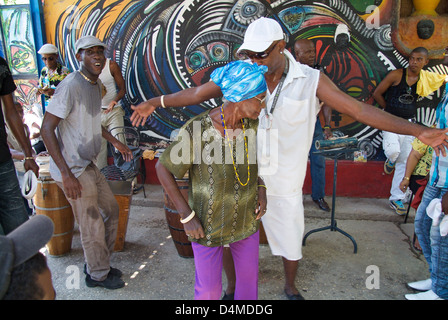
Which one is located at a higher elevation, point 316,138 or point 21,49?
point 21,49

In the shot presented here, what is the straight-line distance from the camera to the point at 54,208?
3.96 meters

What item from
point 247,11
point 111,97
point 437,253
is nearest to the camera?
point 437,253

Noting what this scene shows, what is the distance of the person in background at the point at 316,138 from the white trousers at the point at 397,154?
32.6 inches

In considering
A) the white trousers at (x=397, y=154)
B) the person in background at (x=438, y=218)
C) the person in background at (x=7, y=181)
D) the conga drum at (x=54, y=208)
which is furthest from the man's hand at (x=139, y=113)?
the white trousers at (x=397, y=154)

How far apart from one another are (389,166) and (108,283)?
13.6ft

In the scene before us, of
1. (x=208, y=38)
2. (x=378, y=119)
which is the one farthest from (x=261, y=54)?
(x=208, y=38)

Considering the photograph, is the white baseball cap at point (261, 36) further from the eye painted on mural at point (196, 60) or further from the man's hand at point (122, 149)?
the eye painted on mural at point (196, 60)

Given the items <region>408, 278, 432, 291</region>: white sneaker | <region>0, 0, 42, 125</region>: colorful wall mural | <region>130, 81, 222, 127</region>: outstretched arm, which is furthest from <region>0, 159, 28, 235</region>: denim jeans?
<region>0, 0, 42, 125</region>: colorful wall mural

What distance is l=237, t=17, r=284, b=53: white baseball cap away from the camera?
105 inches

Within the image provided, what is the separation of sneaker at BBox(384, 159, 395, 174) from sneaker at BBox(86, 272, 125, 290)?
4027 millimetres

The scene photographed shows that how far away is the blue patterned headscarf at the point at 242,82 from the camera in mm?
2098

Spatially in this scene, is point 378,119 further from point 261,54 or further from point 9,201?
point 9,201

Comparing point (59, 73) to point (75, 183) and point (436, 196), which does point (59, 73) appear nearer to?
point (75, 183)

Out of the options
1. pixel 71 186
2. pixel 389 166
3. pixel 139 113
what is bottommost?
pixel 389 166
